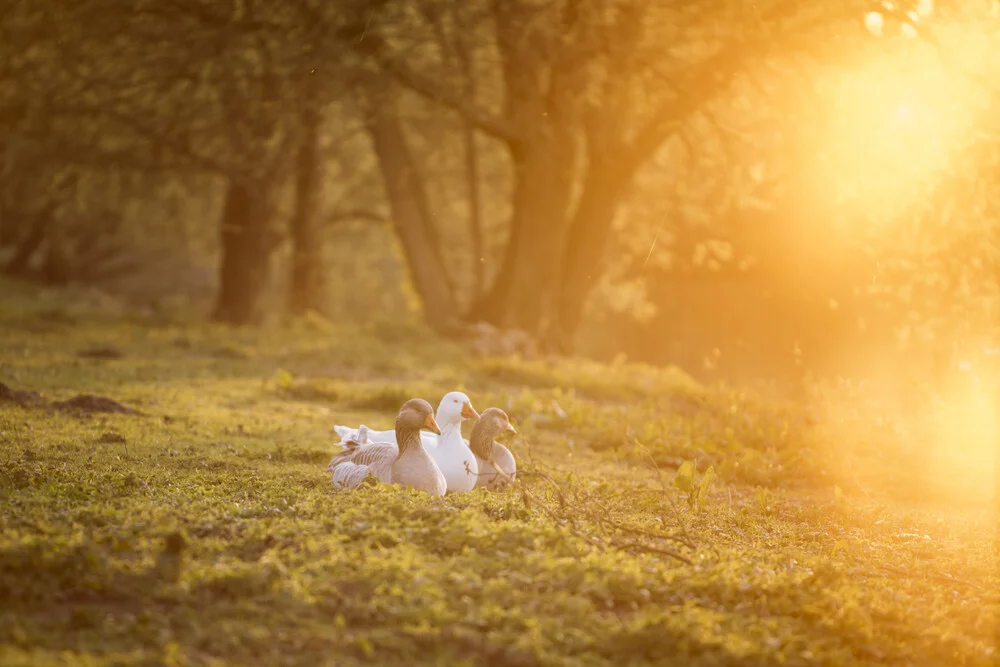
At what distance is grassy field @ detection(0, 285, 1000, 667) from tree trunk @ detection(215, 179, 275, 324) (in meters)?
11.2

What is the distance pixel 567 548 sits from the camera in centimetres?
759

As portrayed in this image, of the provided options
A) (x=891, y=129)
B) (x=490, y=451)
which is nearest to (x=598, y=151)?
(x=891, y=129)

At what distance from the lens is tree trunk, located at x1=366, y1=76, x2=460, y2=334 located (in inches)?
989

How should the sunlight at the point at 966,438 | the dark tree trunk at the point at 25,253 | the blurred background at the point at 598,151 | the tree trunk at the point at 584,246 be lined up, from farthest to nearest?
the dark tree trunk at the point at 25,253, the tree trunk at the point at 584,246, the blurred background at the point at 598,151, the sunlight at the point at 966,438

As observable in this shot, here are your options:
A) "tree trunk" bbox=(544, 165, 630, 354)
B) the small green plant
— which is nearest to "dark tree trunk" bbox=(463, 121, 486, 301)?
"tree trunk" bbox=(544, 165, 630, 354)

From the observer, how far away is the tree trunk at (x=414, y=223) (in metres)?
25.1

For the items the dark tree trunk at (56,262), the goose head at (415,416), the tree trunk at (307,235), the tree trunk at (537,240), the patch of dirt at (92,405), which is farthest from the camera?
the dark tree trunk at (56,262)

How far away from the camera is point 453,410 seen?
32.8 ft

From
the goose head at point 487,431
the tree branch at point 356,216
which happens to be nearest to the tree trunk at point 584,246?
the tree branch at point 356,216

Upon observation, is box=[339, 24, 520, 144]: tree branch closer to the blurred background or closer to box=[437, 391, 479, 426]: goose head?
the blurred background

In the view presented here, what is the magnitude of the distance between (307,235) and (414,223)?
4406mm

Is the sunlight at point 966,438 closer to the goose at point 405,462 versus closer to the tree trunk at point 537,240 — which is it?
the goose at point 405,462

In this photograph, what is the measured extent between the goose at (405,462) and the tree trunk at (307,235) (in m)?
14.6

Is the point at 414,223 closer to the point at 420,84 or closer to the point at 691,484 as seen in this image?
the point at 420,84
